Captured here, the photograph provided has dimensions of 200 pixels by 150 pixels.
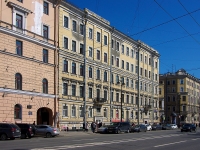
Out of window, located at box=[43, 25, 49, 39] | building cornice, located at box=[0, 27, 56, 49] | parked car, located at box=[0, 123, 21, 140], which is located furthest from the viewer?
window, located at box=[43, 25, 49, 39]

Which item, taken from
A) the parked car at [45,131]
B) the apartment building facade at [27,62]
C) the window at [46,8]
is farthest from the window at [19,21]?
the parked car at [45,131]

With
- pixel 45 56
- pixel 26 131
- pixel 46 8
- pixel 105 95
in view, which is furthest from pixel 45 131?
pixel 105 95

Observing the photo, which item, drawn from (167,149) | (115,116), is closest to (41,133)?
(167,149)

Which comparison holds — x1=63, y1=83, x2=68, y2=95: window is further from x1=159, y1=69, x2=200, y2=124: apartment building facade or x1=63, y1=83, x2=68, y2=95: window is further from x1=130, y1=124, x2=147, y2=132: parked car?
x1=159, y1=69, x2=200, y2=124: apartment building facade

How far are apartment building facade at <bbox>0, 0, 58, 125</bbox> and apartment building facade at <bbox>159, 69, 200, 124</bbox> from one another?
73.0 metres

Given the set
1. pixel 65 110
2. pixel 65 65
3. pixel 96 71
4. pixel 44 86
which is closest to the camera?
pixel 44 86

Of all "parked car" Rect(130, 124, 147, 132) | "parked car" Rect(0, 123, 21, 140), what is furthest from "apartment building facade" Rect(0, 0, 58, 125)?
"parked car" Rect(130, 124, 147, 132)

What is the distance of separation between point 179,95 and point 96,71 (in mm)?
64299

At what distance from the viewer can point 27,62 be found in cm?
4097

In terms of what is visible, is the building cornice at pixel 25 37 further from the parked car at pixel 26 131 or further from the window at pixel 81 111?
the parked car at pixel 26 131

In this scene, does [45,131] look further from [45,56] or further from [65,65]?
[65,65]

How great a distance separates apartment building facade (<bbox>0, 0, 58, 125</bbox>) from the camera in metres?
37.6

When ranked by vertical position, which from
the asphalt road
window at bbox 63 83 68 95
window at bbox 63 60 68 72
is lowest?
the asphalt road

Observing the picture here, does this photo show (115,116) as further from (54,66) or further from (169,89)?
(169,89)
